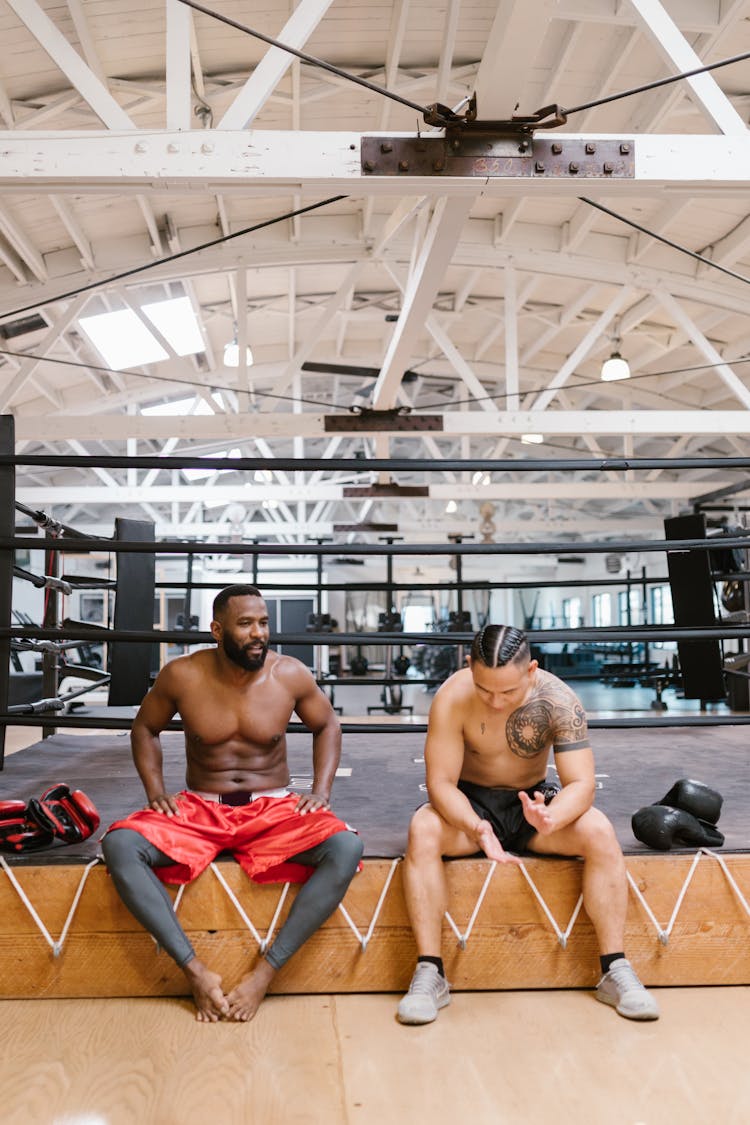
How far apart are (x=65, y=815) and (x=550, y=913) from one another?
1.13 metres

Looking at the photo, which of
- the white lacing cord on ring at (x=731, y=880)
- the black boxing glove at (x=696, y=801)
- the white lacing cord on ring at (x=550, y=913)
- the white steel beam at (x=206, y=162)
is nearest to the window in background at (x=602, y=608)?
the white steel beam at (x=206, y=162)

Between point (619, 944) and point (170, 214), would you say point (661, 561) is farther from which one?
point (619, 944)

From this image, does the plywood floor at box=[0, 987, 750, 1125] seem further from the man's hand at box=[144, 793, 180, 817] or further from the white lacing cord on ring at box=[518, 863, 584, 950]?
the man's hand at box=[144, 793, 180, 817]

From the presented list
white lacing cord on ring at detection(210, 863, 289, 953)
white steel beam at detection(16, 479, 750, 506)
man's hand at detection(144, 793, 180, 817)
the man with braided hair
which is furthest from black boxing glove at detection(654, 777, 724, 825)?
white steel beam at detection(16, 479, 750, 506)

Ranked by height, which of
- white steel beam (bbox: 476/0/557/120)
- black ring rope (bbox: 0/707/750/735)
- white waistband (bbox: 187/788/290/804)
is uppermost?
white steel beam (bbox: 476/0/557/120)

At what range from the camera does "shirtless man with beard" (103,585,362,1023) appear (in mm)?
1769

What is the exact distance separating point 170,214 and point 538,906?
6.57 m

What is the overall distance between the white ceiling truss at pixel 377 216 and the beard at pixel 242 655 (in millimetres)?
549

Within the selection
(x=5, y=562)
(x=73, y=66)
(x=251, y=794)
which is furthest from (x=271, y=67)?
(x=251, y=794)

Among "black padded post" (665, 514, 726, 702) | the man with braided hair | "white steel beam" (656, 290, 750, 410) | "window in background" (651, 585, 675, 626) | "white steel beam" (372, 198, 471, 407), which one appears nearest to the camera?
the man with braided hair

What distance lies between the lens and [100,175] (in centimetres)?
348

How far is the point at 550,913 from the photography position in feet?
6.22

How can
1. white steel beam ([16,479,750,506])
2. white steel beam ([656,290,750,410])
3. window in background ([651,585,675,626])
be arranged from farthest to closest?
window in background ([651,585,675,626]), white steel beam ([16,479,750,506]), white steel beam ([656,290,750,410])

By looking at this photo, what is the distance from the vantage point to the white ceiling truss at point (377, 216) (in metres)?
3.51
